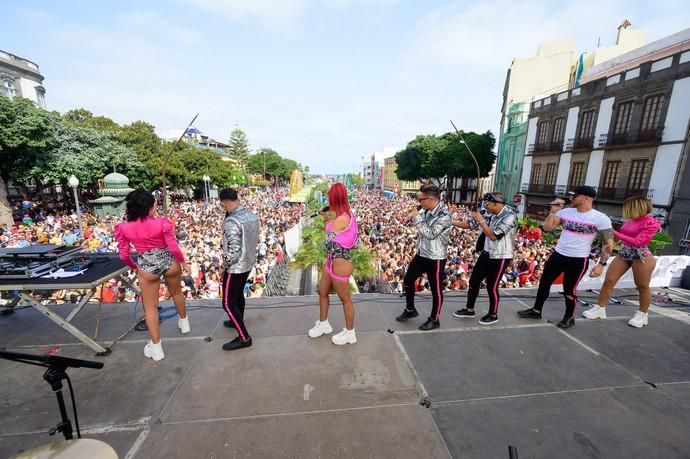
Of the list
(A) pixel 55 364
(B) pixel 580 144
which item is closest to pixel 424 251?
(A) pixel 55 364

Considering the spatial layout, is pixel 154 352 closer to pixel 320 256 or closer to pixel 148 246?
pixel 148 246

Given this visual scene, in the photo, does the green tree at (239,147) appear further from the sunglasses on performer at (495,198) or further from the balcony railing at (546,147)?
the sunglasses on performer at (495,198)

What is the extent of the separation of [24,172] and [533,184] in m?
38.1

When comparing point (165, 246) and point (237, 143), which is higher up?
point (237, 143)

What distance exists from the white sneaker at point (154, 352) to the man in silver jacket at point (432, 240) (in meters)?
2.80

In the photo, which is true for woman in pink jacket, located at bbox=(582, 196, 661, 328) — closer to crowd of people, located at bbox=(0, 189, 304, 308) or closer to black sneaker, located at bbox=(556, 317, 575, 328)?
black sneaker, located at bbox=(556, 317, 575, 328)

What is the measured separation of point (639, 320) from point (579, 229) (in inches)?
57.0

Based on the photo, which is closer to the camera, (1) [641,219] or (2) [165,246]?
(2) [165,246]

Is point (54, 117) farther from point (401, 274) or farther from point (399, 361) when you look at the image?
point (399, 361)

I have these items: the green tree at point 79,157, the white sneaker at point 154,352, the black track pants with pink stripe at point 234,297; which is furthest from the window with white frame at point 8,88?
the black track pants with pink stripe at point 234,297

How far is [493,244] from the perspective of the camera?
141 inches

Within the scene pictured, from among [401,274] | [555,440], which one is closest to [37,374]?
[555,440]

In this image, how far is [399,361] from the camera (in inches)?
116

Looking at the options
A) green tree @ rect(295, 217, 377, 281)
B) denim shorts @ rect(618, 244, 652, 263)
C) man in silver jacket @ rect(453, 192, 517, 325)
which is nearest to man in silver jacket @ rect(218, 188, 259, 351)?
man in silver jacket @ rect(453, 192, 517, 325)
